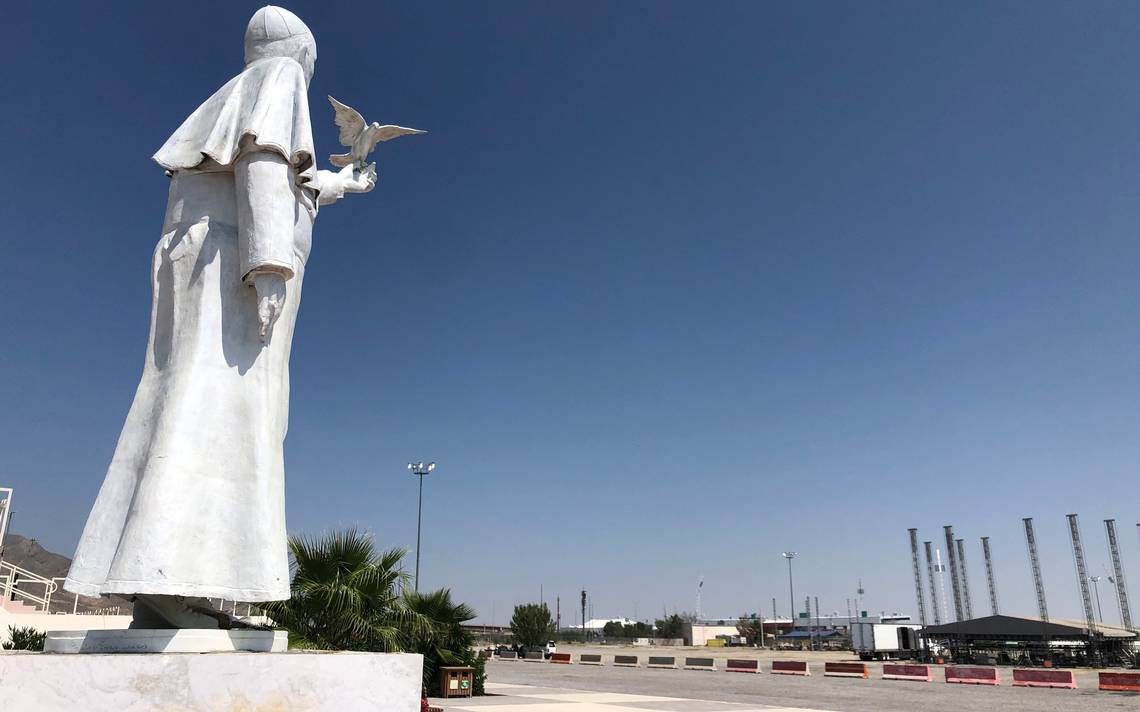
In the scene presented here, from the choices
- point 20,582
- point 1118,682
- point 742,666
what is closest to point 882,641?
point 742,666

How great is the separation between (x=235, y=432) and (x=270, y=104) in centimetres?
197

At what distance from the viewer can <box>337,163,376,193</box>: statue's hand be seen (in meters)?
5.82

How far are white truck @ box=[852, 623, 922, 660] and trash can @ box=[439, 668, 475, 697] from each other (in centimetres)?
3630

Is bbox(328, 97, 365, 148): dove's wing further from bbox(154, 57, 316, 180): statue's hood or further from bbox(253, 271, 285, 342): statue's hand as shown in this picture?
bbox(253, 271, 285, 342): statue's hand

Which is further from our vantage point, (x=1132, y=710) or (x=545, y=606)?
(x=545, y=606)

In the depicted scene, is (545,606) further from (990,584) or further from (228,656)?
(990,584)

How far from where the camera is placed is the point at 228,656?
11.3ft

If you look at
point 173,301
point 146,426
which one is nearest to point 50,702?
point 146,426

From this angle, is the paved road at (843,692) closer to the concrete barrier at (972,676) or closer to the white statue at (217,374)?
the concrete barrier at (972,676)

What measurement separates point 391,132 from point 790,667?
3271 cm

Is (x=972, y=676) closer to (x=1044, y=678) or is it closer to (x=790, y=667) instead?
(x=1044, y=678)

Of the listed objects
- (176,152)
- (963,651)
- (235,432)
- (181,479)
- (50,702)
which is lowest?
(963,651)

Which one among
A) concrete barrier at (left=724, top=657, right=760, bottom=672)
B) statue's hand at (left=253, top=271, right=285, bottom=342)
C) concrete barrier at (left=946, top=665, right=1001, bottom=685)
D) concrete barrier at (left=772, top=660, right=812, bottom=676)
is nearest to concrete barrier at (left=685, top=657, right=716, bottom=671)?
concrete barrier at (left=724, top=657, right=760, bottom=672)

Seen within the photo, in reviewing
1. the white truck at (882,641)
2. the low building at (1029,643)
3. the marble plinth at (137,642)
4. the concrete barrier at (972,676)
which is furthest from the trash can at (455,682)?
the low building at (1029,643)
